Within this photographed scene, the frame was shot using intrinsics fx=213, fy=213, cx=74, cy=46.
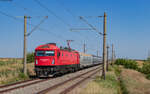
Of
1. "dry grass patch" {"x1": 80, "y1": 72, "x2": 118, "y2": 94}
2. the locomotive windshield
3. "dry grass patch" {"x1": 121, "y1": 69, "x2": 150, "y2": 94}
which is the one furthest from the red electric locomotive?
"dry grass patch" {"x1": 121, "y1": 69, "x2": 150, "y2": 94}

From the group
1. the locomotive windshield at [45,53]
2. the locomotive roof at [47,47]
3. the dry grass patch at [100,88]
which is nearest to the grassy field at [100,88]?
the dry grass patch at [100,88]

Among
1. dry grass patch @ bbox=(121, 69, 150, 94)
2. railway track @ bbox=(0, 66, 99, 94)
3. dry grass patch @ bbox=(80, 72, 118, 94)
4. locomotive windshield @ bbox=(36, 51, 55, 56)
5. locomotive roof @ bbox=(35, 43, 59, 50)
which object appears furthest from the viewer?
locomotive roof @ bbox=(35, 43, 59, 50)

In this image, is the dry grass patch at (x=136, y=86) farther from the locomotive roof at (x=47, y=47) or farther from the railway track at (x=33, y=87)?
the locomotive roof at (x=47, y=47)

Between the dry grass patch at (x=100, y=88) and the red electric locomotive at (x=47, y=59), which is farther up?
the red electric locomotive at (x=47, y=59)

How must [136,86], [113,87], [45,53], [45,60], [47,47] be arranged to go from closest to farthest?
[113,87] → [136,86] → [45,60] → [45,53] → [47,47]

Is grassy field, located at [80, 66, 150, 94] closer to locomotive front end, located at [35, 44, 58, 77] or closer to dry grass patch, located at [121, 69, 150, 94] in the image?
dry grass patch, located at [121, 69, 150, 94]

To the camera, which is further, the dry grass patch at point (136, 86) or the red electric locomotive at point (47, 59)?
the red electric locomotive at point (47, 59)

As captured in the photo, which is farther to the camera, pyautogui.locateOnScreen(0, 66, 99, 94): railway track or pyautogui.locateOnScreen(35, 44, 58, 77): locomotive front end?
pyautogui.locateOnScreen(35, 44, 58, 77): locomotive front end

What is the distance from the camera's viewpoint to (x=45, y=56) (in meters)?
22.6

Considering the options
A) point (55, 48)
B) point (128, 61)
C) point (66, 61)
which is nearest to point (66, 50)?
point (66, 61)

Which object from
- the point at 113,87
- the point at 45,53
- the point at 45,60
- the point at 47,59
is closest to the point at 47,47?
the point at 45,53

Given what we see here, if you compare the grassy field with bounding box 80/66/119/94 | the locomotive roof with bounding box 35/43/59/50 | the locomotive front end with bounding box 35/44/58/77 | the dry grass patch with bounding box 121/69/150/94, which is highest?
the locomotive roof with bounding box 35/43/59/50

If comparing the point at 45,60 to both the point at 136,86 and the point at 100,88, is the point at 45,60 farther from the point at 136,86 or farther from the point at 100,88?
the point at 136,86

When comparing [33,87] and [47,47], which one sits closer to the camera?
[33,87]
